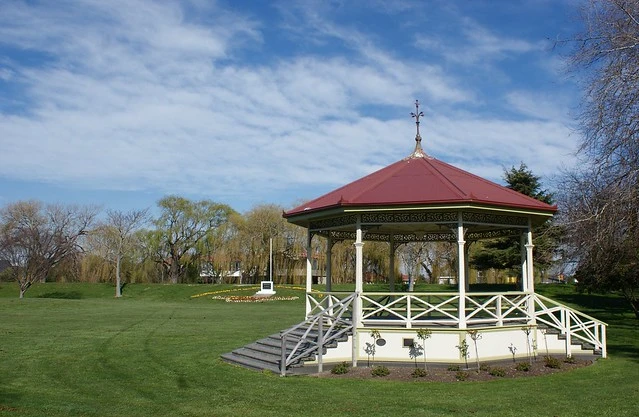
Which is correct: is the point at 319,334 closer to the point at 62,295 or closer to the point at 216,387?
the point at 216,387

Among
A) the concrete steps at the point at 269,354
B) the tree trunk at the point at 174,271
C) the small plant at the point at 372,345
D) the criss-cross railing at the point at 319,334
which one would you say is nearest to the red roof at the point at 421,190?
the criss-cross railing at the point at 319,334

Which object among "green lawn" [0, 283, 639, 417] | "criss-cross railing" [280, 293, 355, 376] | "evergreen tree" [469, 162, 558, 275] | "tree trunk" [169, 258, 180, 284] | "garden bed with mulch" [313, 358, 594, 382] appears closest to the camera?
"green lawn" [0, 283, 639, 417]

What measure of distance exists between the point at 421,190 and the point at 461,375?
4662mm

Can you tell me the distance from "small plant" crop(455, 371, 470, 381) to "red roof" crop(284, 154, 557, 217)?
3.91 meters

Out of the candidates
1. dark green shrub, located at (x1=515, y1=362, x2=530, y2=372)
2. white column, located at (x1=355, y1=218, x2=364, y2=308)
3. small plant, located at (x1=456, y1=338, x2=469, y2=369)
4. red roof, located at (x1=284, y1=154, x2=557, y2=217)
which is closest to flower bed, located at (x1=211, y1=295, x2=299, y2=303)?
red roof, located at (x1=284, y1=154, x2=557, y2=217)

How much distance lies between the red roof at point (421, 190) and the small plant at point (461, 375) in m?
3.91

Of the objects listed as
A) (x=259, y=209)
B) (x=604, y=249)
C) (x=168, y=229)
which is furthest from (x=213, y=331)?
(x=168, y=229)

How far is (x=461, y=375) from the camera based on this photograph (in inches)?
480

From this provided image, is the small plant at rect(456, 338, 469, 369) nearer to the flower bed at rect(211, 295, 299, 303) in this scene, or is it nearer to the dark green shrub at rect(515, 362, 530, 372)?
the dark green shrub at rect(515, 362, 530, 372)

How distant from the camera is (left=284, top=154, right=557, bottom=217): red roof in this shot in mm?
13797

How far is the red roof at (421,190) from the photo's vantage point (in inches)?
543

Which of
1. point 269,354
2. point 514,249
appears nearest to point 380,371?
point 269,354

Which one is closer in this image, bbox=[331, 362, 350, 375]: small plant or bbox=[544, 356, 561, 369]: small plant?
bbox=[331, 362, 350, 375]: small plant

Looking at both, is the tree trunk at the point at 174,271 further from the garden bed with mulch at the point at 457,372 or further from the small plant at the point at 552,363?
the small plant at the point at 552,363
